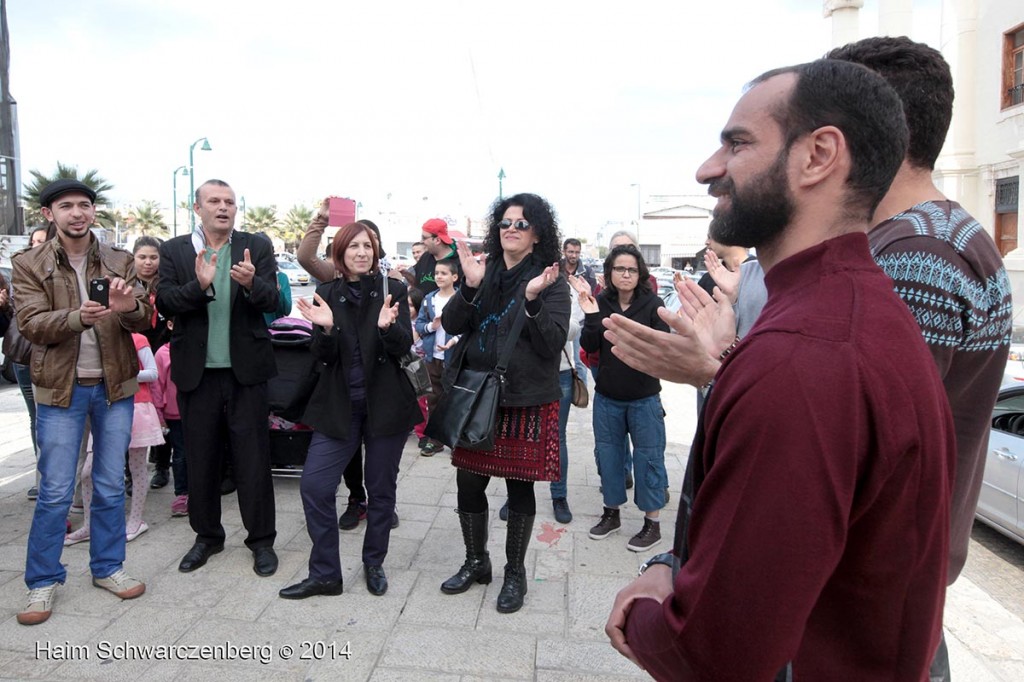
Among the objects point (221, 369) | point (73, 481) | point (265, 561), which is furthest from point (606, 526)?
point (73, 481)

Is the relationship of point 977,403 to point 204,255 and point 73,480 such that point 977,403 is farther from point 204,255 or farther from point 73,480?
point 73,480

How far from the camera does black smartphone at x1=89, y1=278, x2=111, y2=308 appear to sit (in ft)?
11.3

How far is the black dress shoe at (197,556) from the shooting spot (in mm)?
4039

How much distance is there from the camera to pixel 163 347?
560 centimetres

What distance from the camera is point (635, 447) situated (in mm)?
4703

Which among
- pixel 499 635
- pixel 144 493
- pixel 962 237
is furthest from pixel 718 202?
pixel 144 493

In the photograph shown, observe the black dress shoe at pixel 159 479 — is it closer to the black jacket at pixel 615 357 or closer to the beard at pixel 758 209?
the black jacket at pixel 615 357

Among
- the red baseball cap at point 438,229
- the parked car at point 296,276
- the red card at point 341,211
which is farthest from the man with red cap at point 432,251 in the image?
the parked car at point 296,276

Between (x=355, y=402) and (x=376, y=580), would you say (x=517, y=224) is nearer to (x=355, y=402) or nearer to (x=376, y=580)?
(x=355, y=402)

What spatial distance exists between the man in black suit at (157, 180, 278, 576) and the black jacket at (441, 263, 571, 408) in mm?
1169

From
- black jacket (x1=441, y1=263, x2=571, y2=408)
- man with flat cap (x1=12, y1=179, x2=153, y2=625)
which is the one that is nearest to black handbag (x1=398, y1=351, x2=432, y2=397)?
black jacket (x1=441, y1=263, x2=571, y2=408)

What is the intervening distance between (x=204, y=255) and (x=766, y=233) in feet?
11.3

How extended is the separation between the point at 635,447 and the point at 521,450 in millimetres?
1375

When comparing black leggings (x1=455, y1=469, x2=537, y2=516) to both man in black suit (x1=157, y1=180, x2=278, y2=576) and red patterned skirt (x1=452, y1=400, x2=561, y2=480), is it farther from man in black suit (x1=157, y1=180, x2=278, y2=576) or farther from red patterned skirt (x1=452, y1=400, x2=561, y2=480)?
man in black suit (x1=157, y1=180, x2=278, y2=576)
